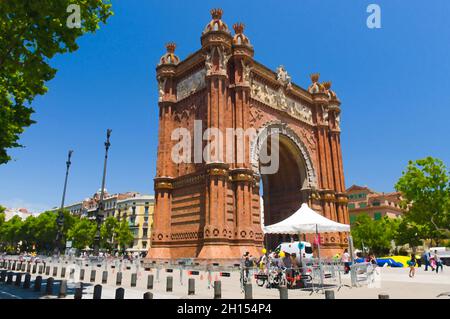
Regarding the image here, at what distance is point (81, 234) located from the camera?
244 feet

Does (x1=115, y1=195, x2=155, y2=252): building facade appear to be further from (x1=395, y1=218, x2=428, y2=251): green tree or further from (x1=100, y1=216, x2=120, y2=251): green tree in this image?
(x1=395, y1=218, x2=428, y2=251): green tree

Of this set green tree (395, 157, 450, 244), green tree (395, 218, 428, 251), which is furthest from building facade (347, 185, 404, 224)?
green tree (395, 157, 450, 244)

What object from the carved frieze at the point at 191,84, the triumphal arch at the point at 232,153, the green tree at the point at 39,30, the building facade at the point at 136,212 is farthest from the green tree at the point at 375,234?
the green tree at the point at 39,30

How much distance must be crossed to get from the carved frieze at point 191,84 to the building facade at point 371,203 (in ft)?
195

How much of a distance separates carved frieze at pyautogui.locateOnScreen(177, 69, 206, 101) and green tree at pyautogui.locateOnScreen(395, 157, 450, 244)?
29471mm

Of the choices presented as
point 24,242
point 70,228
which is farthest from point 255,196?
point 24,242

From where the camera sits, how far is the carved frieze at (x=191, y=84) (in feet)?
102

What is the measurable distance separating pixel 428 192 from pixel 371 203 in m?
40.4

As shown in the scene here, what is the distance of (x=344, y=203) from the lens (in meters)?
38.6

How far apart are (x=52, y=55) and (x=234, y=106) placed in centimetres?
1928

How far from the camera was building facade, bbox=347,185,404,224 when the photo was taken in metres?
77.0

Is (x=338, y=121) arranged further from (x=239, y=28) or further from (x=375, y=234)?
(x=375, y=234)

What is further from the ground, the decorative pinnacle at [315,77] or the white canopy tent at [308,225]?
the decorative pinnacle at [315,77]

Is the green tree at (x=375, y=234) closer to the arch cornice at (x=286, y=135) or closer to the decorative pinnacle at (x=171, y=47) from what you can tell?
the arch cornice at (x=286, y=135)
